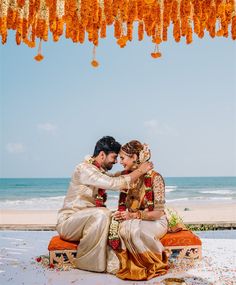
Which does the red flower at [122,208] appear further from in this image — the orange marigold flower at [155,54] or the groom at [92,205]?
the orange marigold flower at [155,54]

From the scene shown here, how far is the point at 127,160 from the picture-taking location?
4.71 meters

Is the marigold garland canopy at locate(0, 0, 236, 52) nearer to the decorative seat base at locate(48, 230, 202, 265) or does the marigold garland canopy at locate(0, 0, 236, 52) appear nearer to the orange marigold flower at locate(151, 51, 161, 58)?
the orange marigold flower at locate(151, 51, 161, 58)

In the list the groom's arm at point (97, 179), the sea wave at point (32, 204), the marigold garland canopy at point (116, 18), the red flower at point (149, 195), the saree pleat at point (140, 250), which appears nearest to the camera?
the marigold garland canopy at point (116, 18)

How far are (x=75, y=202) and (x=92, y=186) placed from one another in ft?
0.83

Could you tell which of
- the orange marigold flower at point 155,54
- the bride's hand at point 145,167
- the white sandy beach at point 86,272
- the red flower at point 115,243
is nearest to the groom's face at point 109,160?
the bride's hand at point 145,167

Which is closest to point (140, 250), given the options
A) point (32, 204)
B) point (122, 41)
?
point (122, 41)

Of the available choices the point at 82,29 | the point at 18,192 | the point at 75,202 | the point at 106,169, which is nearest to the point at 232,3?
the point at 82,29

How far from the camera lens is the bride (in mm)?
4445

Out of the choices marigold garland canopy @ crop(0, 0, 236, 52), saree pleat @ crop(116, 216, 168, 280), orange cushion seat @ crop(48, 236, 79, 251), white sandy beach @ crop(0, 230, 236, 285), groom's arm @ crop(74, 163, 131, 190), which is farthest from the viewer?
orange cushion seat @ crop(48, 236, 79, 251)

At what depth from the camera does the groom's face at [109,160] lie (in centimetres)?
482

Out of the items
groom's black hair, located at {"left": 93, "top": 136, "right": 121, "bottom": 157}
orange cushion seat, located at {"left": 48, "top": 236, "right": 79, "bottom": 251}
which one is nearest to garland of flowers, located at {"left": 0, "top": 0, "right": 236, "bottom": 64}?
groom's black hair, located at {"left": 93, "top": 136, "right": 121, "bottom": 157}

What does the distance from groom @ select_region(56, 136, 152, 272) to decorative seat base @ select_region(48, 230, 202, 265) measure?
93 millimetres

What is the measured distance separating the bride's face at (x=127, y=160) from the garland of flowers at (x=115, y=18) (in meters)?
1.15

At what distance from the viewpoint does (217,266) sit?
190 inches
